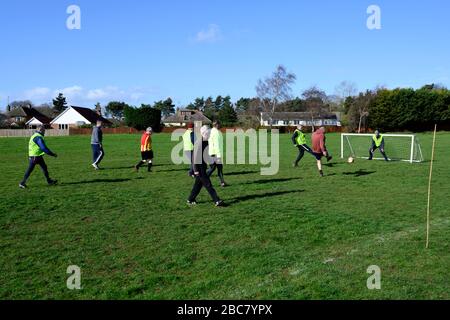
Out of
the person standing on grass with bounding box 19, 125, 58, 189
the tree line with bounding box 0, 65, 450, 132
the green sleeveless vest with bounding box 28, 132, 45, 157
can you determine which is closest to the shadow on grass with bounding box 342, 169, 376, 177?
the person standing on grass with bounding box 19, 125, 58, 189

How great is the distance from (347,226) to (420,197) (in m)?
4.26

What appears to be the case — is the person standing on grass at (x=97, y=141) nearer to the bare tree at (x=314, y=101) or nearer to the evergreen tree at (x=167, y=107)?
the bare tree at (x=314, y=101)

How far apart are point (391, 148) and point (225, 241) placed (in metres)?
22.5

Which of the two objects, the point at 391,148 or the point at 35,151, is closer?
the point at 35,151

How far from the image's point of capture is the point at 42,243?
24.7 ft

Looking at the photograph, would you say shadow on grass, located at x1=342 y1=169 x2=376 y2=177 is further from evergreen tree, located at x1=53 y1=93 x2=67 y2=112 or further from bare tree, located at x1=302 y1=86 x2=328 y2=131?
evergreen tree, located at x1=53 y1=93 x2=67 y2=112

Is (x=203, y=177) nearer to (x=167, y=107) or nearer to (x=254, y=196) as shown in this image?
(x=254, y=196)

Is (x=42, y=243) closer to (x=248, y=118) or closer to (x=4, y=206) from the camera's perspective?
(x=4, y=206)

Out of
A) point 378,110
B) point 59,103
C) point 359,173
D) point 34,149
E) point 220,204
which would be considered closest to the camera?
point 220,204

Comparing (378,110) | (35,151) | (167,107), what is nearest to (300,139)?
(35,151)

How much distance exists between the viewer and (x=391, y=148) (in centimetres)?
2739

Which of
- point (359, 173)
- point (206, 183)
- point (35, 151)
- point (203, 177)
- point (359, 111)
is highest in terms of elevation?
point (359, 111)

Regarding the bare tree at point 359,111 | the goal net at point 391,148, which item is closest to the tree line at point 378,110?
the bare tree at point 359,111
